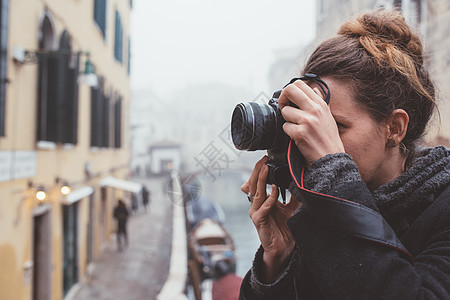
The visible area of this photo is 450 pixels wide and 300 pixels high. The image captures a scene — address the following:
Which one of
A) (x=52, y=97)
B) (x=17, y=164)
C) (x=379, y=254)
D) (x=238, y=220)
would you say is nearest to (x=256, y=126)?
(x=379, y=254)

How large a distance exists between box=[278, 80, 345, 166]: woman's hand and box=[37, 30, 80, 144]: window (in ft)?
13.3

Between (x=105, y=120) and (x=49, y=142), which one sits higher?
(x=105, y=120)

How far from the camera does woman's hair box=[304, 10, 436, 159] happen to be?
82 centimetres

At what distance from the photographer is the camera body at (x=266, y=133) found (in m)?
0.83

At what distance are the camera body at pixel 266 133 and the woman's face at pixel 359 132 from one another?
0.41 feet

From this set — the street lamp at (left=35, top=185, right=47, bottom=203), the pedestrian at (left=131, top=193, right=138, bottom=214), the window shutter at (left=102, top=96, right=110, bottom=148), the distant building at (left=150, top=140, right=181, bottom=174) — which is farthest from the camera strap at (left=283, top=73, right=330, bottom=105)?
the pedestrian at (left=131, top=193, right=138, bottom=214)

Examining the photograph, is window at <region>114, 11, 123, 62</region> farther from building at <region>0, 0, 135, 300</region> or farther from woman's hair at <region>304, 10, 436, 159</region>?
woman's hair at <region>304, 10, 436, 159</region>

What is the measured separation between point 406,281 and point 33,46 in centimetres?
474

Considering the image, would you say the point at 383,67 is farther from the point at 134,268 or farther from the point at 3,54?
the point at 134,268

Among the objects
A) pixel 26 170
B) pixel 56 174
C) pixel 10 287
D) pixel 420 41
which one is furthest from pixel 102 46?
pixel 420 41

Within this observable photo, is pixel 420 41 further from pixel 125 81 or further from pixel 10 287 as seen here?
pixel 125 81

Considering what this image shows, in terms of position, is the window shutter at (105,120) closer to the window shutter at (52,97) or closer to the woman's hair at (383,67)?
the window shutter at (52,97)

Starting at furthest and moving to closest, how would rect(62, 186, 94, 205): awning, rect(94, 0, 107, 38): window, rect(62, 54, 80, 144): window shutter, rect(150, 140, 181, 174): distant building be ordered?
rect(150, 140, 181, 174): distant building
rect(94, 0, 107, 38): window
rect(62, 186, 94, 205): awning
rect(62, 54, 80, 144): window shutter

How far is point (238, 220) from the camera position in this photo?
889 inches
